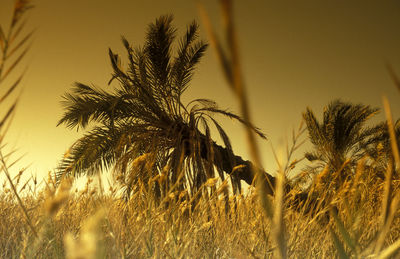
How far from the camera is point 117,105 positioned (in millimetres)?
8000

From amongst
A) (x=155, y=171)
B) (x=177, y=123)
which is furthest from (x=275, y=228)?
(x=177, y=123)

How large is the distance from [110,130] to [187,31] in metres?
2.67

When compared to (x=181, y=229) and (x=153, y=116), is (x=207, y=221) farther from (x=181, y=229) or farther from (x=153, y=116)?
(x=153, y=116)

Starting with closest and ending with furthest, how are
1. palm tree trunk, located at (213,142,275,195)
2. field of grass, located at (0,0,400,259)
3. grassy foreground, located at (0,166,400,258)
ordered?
field of grass, located at (0,0,400,259), grassy foreground, located at (0,166,400,258), palm tree trunk, located at (213,142,275,195)

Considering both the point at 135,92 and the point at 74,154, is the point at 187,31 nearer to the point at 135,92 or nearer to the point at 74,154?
the point at 135,92

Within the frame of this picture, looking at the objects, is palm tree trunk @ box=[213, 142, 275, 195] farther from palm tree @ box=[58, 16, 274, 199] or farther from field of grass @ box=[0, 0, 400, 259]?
field of grass @ box=[0, 0, 400, 259]

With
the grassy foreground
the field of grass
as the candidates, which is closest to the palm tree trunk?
the field of grass

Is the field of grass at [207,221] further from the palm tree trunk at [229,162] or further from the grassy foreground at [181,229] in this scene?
the palm tree trunk at [229,162]

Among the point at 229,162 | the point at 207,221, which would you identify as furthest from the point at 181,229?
the point at 229,162

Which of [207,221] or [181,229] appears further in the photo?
[207,221]

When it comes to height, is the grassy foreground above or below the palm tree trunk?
below

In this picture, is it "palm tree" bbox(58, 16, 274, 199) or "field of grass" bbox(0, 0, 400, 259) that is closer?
"field of grass" bbox(0, 0, 400, 259)

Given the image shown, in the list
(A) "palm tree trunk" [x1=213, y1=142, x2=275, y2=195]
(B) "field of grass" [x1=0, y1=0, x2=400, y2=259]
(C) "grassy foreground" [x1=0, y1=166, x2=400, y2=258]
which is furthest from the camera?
(A) "palm tree trunk" [x1=213, y1=142, x2=275, y2=195]

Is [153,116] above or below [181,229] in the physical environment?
above
